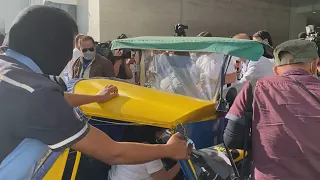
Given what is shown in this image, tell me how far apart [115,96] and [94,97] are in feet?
0.43

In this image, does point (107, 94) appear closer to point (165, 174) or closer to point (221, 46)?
point (165, 174)

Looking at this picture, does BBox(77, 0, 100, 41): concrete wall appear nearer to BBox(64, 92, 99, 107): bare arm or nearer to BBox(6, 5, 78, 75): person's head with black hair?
BBox(64, 92, 99, 107): bare arm

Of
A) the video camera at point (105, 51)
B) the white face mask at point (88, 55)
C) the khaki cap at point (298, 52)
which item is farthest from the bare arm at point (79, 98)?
the video camera at point (105, 51)

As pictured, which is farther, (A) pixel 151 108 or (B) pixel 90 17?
(B) pixel 90 17

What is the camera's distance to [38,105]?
134cm

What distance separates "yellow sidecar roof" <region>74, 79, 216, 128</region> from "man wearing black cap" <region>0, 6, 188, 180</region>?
40 centimetres

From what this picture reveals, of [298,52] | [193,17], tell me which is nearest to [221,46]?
[298,52]

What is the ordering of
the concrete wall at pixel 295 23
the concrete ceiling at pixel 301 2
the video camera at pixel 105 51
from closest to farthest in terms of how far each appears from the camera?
the video camera at pixel 105 51 → the concrete ceiling at pixel 301 2 → the concrete wall at pixel 295 23

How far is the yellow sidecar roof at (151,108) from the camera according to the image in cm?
201

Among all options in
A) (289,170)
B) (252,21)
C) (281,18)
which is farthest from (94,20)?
(289,170)

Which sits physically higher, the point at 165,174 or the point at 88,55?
the point at 88,55

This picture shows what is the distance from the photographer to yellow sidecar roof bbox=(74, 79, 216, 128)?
79.3 inches

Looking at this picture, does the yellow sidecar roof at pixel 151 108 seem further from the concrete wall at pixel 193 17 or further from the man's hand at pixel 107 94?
the concrete wall at pixel 193 17

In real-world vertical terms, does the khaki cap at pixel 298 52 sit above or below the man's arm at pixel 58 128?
above
